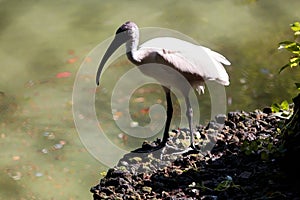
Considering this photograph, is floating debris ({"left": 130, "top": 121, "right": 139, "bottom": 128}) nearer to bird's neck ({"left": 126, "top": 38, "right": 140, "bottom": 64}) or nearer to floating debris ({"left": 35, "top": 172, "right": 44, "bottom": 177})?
floating debris ({"left": 35, "top": 172, "right": 44, "bottom": 177})

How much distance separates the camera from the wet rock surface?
3381mm

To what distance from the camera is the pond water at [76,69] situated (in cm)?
470

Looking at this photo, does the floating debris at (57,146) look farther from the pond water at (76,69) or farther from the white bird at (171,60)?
the white bird at (171,60)

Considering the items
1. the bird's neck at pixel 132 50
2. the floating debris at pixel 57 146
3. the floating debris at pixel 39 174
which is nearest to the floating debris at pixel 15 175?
the floating debris at pixel 39 174

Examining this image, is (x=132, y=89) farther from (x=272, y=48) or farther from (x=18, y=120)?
(x=272, y=48)

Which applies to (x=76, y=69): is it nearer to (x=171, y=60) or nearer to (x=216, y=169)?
(x=171, y=60)

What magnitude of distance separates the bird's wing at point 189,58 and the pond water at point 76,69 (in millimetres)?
1126

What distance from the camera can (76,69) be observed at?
5.86 meters

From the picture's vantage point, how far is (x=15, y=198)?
4.38 meters

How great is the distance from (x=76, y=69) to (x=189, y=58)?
209 centimetres

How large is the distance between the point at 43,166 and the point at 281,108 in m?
1.80

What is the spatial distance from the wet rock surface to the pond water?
2.83 ft

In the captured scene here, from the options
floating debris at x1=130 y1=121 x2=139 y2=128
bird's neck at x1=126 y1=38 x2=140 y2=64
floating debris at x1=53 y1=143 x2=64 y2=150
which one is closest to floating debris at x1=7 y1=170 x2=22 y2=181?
floating debris at x1=53 y1=143 x2=64 y2=150

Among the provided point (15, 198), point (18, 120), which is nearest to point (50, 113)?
point (18, 120)
